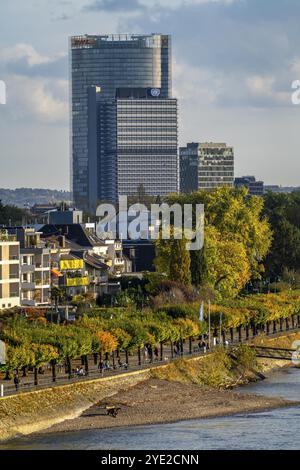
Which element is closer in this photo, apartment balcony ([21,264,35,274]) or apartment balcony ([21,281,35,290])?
apartment balcony ([21,281,35,290])

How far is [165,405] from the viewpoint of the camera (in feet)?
265

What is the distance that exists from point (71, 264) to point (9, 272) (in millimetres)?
24573

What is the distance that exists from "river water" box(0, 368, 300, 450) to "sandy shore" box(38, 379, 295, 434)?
1259 millimetres

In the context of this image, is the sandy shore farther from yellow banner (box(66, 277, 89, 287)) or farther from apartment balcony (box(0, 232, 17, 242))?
yellow banner (box(66, 277, 89, 287))

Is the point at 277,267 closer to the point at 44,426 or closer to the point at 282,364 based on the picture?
the point at 282,364

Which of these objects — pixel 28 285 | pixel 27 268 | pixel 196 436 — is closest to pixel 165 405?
pixel 196 436

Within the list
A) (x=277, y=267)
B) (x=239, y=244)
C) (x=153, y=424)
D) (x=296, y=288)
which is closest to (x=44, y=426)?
(x=153, y=424)

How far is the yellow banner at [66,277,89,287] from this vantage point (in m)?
133

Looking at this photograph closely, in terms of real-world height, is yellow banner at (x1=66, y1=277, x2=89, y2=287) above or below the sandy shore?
above

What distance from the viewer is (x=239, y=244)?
A: 457 feet

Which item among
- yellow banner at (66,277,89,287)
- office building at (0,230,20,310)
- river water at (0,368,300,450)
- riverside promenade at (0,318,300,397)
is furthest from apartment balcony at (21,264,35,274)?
river water at (0,368,300,450)

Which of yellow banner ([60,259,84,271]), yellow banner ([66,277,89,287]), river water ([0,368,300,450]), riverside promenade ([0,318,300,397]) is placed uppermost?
yellow banner ([60,259,84,271])

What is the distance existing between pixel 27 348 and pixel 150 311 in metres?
29.8

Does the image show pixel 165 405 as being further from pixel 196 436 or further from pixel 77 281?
pixel 77 281
